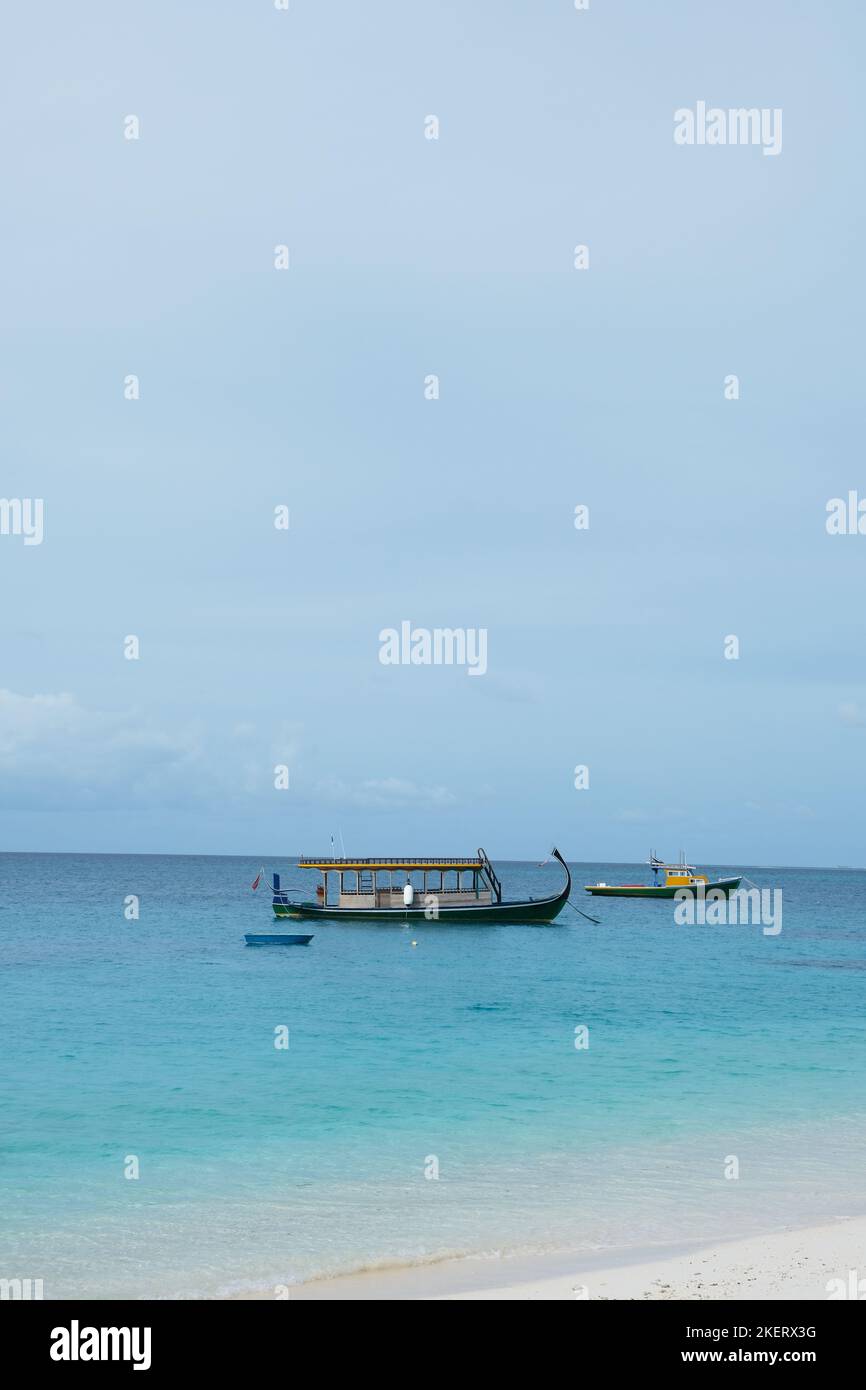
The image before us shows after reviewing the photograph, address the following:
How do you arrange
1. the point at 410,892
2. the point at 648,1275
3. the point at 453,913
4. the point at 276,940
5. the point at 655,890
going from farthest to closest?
the point at 655,890 → the point at 453,913 → the point at 410,892 → the point at 276,940 → the point at 648,1275

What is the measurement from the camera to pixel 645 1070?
25062 millimetres

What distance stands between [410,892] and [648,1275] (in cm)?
4931

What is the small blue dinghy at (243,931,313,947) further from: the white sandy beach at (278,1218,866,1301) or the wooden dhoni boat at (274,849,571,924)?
the white sandy beach at (278,1218,866,1301)

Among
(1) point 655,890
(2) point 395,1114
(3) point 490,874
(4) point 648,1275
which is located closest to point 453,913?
(3) point 490,874

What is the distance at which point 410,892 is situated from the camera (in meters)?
60.4

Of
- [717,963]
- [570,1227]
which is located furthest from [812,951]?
[570,1227]

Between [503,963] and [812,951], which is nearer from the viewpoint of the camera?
[503,963]

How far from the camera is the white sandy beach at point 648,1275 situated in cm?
1077

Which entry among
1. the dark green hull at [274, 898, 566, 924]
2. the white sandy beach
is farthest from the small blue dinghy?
the white sandy beach

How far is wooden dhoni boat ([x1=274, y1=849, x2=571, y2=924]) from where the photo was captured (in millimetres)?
60812

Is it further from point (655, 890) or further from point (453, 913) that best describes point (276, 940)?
point (655, 890)
